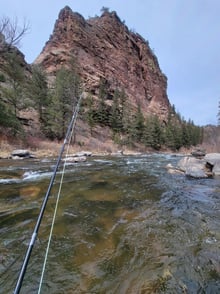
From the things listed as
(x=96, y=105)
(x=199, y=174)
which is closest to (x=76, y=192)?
(x=199, y=174)

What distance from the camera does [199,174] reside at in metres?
9.88

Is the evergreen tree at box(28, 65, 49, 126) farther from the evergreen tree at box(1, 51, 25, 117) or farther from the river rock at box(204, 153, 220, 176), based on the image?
the river rock at box(204, 153, 220, 176)

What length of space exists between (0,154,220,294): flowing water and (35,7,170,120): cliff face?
36.7 meters

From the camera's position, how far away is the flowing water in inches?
102

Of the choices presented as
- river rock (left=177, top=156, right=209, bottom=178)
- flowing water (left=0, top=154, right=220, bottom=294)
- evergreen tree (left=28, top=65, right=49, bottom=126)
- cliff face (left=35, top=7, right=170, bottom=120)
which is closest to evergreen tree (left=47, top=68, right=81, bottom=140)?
evergreen tree (left=28, top=65, right=49, bottom=126)

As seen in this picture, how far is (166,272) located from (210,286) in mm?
519

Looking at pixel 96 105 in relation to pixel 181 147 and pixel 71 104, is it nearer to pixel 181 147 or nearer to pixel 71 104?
pixel 71 104

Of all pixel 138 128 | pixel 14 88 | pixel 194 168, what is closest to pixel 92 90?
pixel 138 128

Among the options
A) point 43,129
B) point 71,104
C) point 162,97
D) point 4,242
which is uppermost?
point 162,97

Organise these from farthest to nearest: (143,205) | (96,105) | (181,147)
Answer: (181,147), (96,105), (143,205)

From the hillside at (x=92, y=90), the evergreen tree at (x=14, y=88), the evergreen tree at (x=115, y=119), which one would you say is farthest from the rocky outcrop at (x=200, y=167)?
the evergreen tree at (x=115, y=119)

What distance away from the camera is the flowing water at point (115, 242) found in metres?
2.58

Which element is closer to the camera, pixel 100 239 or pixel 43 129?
pixel 100 239

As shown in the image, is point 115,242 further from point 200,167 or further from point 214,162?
point 214,162
